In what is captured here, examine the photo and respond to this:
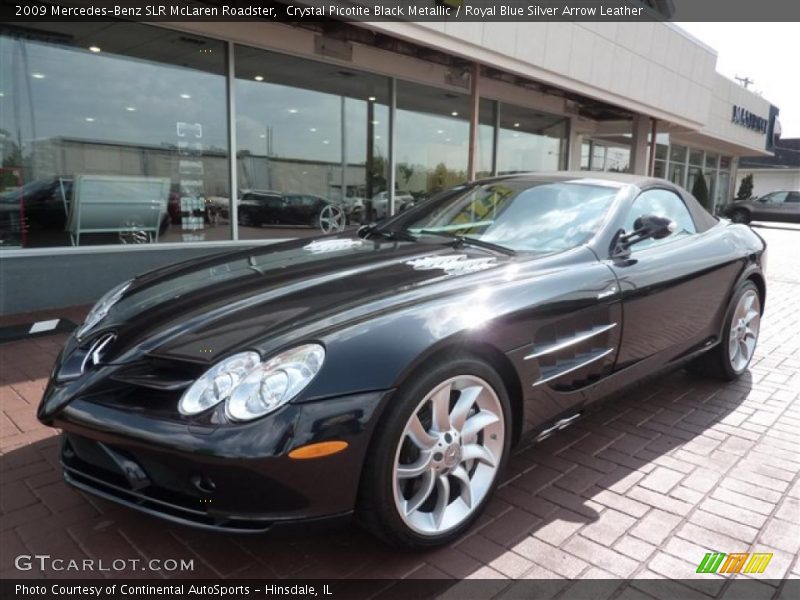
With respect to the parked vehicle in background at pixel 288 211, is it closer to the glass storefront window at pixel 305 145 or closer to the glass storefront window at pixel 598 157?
the glass storefront window at pixel 305 145

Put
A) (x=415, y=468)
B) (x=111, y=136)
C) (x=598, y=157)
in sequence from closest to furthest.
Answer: (x=415, y=468), (x=111, y=136), (x=598, y=157)

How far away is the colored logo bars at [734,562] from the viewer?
217cm

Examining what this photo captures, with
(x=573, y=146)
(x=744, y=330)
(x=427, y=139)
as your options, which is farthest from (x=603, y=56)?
(x=744, y=330)

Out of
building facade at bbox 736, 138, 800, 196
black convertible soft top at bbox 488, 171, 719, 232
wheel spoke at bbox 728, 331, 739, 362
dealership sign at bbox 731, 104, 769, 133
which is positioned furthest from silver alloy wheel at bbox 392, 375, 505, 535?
building facade at bbox 736, 138, 800, 196

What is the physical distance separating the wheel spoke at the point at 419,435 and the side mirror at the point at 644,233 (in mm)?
1533

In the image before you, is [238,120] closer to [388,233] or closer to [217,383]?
[388,233]

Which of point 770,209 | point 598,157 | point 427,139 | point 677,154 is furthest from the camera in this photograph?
point 770,209

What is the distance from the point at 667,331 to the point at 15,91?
659cm

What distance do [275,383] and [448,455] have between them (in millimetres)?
744

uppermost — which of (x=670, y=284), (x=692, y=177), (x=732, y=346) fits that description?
(x=692, y=177)

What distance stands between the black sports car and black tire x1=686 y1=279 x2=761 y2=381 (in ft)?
2.51

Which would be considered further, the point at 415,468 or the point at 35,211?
the point at 35,211

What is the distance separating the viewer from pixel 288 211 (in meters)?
8.56

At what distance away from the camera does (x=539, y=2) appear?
8250mm
